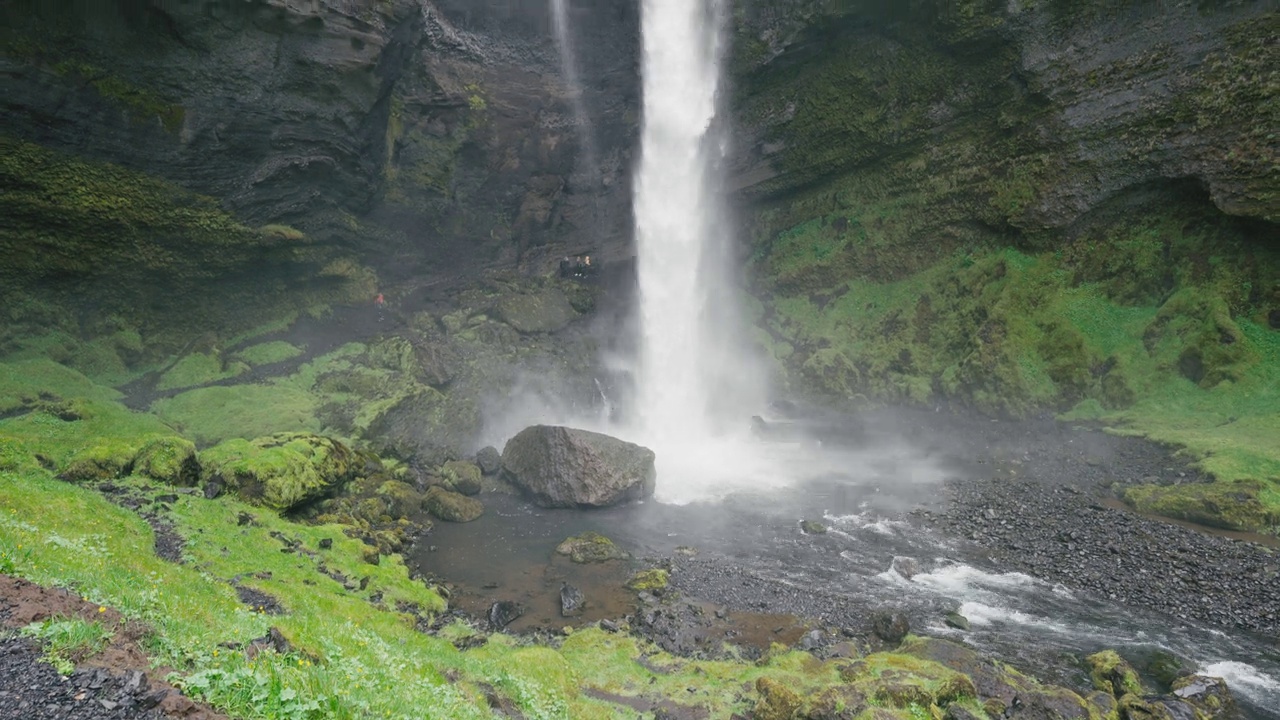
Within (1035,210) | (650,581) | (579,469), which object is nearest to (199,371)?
(579,469)

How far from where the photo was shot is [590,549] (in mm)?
19062

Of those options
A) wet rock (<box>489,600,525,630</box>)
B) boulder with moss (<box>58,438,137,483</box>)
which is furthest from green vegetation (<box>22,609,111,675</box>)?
boulder with moss (<box>58,438,137,483</box>)

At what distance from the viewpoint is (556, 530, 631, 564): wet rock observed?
1880 centimetres

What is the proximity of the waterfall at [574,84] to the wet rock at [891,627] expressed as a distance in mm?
34533

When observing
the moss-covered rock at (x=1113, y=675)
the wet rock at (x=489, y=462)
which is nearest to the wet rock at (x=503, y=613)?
the wet rock at (x=489, y=462)

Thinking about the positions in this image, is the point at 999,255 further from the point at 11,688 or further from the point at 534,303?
the point at 11,688

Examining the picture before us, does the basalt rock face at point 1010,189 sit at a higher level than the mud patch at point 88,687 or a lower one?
higher

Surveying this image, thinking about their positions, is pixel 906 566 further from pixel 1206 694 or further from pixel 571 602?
pixel 571 602

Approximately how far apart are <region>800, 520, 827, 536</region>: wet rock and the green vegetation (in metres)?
18.6

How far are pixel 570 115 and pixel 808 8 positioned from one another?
15.9 m

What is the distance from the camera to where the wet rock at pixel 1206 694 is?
11078 mm

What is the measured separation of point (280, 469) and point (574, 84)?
31.8 m

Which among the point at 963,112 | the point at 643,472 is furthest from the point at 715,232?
the point at 643,472

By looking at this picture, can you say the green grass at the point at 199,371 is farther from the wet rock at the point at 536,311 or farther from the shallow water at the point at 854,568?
the shallow water at the point at 854,568
